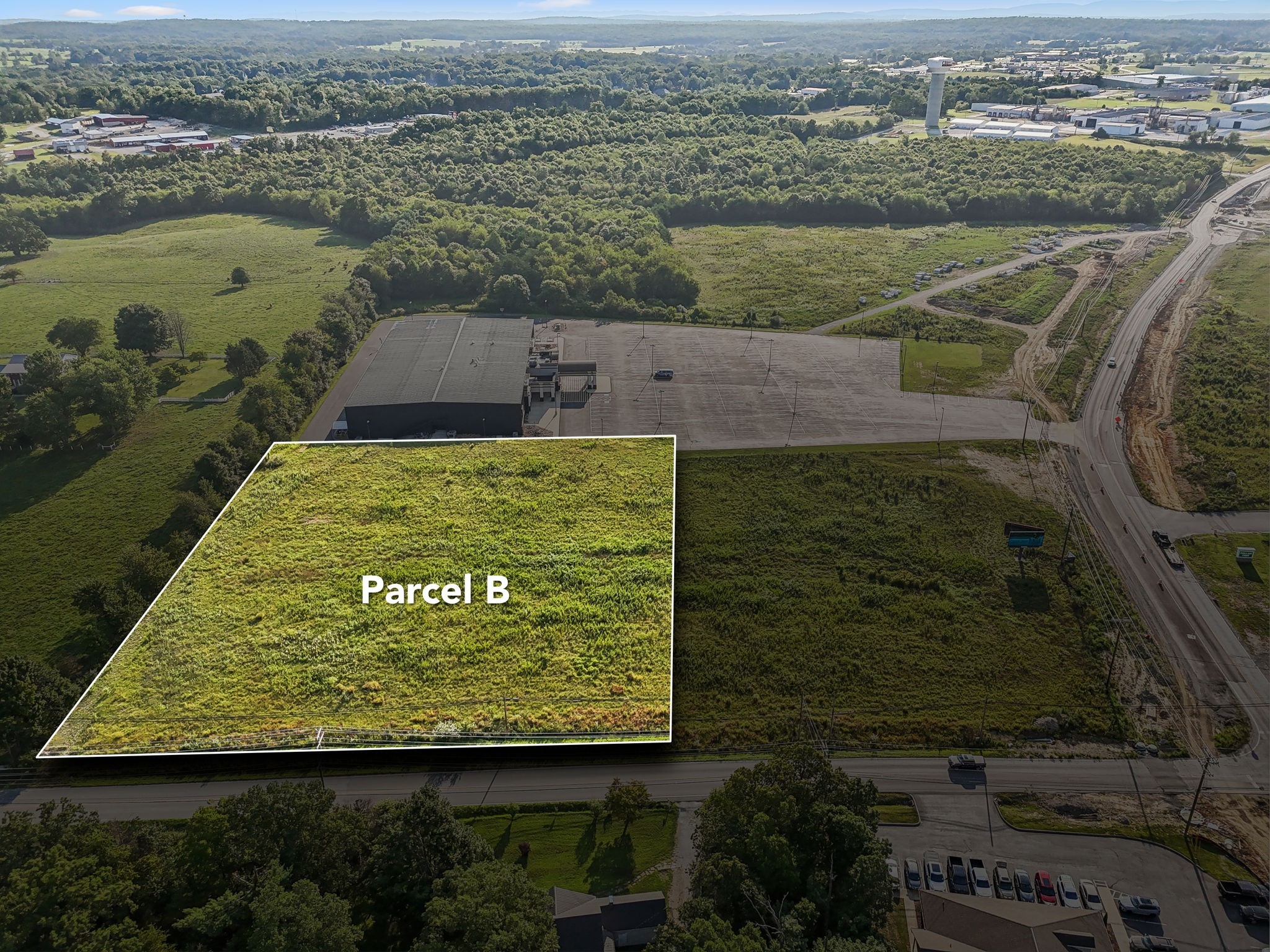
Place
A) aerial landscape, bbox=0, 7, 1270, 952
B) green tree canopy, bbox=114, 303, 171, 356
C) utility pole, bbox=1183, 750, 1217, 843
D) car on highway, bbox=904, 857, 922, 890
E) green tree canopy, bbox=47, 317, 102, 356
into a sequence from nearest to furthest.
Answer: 1. aerial landscape, bbox=0, 7, 1270, 952
2. car on highway, bbox=904, 857, 922, 890
3. utility pole, bbox=1183, 750, 1217, 843
4. green tree canopy, bbox=47, 317, 102, 356
5. green tree canopy, bbox=114, 303, 171, 356

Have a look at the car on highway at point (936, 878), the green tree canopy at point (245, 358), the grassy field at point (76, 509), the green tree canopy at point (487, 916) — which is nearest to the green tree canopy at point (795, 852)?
the car on highway at point (936, 878)

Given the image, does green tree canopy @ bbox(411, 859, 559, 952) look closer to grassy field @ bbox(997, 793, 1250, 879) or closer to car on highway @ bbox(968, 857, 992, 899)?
car on highway @ bbox(968, 857, 992, 899)

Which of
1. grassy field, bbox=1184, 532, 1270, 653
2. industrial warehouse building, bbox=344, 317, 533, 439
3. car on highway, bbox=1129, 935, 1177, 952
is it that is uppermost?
industrial warehouse building, bbox=344, 317, 533, 439

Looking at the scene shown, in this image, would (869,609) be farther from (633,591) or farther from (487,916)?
(487,916)

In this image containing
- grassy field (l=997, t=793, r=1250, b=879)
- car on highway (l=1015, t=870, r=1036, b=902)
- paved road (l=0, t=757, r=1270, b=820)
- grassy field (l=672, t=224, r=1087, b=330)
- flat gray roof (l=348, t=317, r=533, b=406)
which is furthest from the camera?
grassy field (l=672, t=224, r=1087, b=330)

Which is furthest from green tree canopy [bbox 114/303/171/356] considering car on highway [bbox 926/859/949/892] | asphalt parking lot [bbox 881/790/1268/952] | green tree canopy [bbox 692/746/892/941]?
car on highway [bbox 926/859/949/892]

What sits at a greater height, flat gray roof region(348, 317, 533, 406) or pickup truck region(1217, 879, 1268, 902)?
Result: flat gray roof region(348, 317, 533, 406)

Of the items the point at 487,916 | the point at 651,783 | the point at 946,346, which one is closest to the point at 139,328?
the point at 651,783
